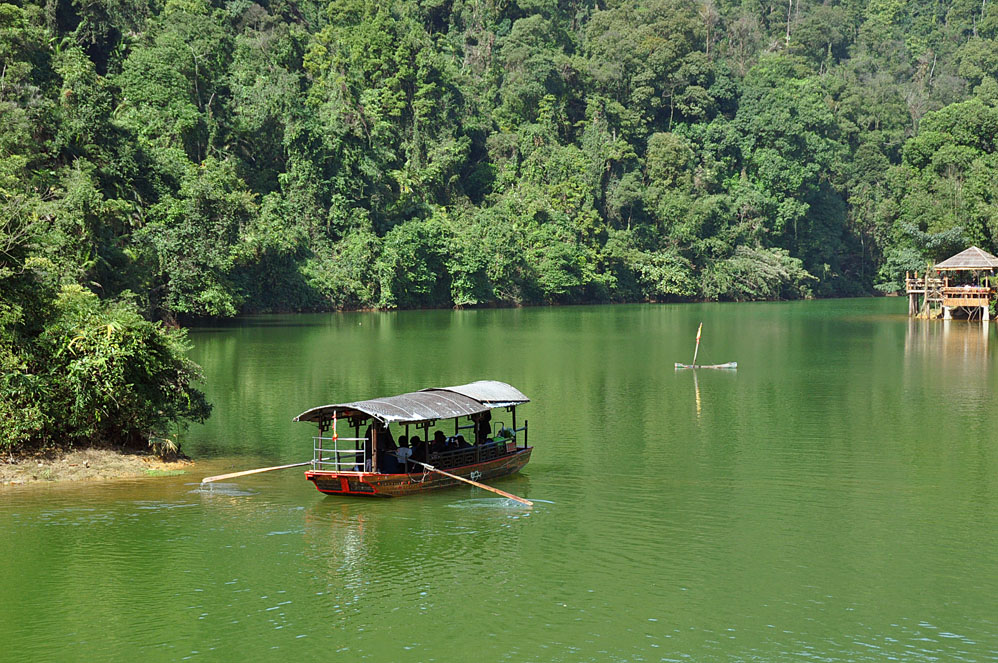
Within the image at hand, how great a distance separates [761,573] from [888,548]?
2957 millimetres

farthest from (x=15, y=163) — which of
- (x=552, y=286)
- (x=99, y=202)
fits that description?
(x=552, y=286)

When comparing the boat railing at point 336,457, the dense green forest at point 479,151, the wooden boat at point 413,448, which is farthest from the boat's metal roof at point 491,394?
the dense green forest at point 479,151

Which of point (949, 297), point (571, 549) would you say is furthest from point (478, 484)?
point (949, 297)

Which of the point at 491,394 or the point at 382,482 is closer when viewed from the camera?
the point at 382,482

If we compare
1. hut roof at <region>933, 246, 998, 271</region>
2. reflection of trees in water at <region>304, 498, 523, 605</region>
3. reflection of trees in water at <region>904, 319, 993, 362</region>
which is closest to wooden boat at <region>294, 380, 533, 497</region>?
reflection of trees in water at <region>304, 498, 523, 605</region>

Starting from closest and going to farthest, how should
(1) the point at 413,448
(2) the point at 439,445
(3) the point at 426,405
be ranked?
1. (3) the point at 426,405
2. (1) the point at 413,448
3. (2) the point at 439,445

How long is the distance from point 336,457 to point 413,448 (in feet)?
5.69

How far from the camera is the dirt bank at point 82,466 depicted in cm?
2362

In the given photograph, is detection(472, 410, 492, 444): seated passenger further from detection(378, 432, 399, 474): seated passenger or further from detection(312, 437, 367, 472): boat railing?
detection(312, 437, 367, 472): boat railing

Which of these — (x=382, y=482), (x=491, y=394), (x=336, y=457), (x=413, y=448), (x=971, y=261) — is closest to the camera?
(x=382, y=482)

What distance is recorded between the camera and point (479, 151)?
114m

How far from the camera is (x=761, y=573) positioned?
18.4 m

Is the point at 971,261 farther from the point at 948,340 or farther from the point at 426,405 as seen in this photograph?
the point at 426,405

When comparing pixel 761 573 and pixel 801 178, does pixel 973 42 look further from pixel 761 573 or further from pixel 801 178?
pixel 761 573
